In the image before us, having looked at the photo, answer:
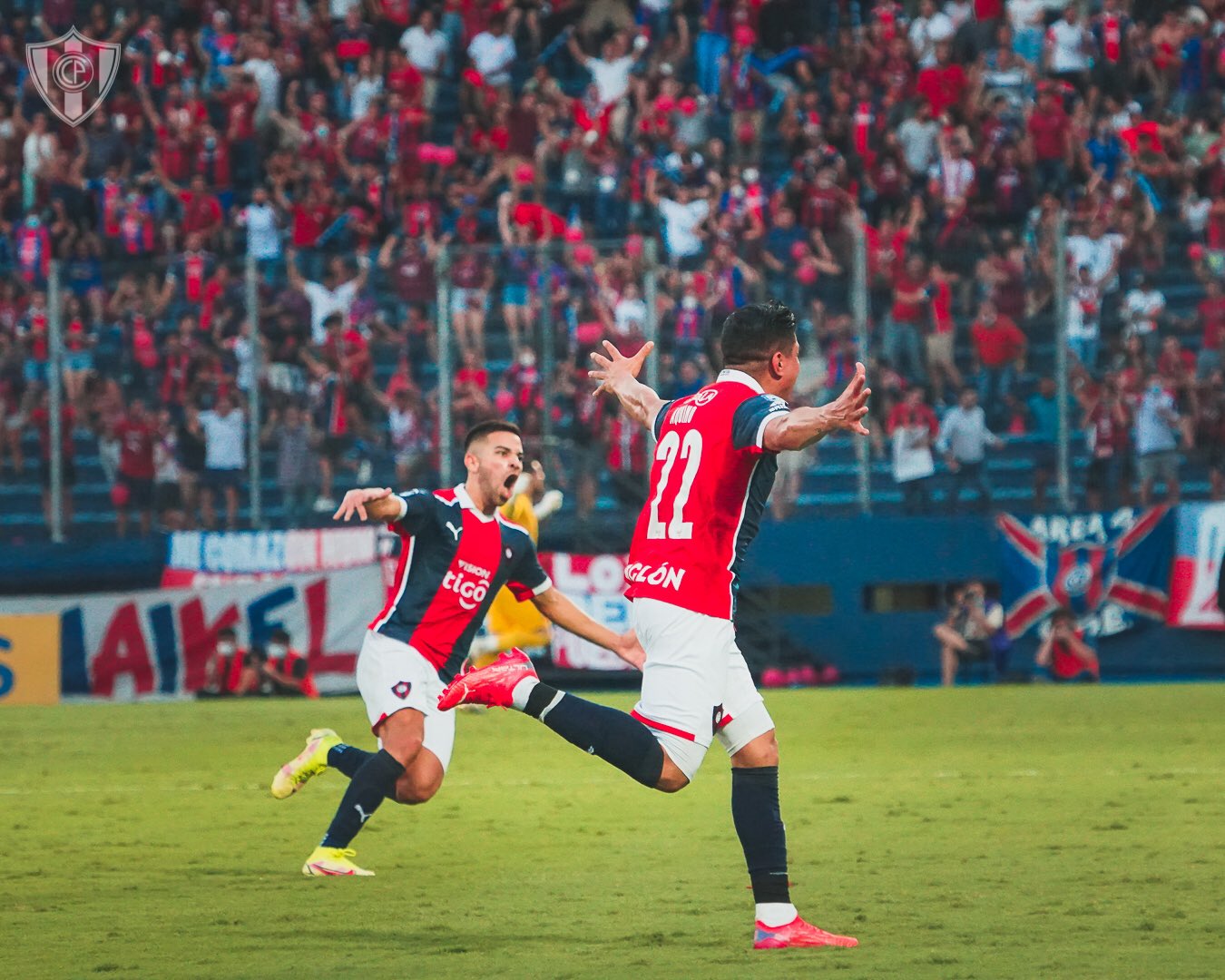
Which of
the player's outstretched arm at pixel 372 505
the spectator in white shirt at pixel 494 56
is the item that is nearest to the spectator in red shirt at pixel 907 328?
the spectator in white shirt at pixel 494 56

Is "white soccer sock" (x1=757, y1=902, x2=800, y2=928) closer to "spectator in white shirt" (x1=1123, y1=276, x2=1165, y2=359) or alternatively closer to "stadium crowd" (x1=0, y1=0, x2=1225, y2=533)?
"stadium crowd" (x1=0, y1=0, x2=1225, y2=533)

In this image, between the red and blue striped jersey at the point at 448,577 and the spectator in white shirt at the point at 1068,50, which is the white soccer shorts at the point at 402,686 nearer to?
the red and blue striped jersey at the point at 448,577

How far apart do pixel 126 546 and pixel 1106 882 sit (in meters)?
15.2

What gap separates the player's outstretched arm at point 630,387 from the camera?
291 inches

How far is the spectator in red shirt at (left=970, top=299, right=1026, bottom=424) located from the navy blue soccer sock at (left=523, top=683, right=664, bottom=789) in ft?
44.4

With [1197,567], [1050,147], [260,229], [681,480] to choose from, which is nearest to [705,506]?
[681,480]

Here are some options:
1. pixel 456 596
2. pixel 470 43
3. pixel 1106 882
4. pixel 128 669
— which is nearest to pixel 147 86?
pixel 470 43

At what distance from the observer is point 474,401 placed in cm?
1997

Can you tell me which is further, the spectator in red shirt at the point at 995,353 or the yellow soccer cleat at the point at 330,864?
the spectator in red shirt at the point at 995,353

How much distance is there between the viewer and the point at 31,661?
21.0 m

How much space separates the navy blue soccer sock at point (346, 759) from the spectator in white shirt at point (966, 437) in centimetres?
1183

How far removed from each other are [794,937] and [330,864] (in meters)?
2.72

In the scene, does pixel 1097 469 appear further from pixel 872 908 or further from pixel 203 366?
pixel 872 908

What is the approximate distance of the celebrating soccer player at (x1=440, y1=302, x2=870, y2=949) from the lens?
21.5 feet
